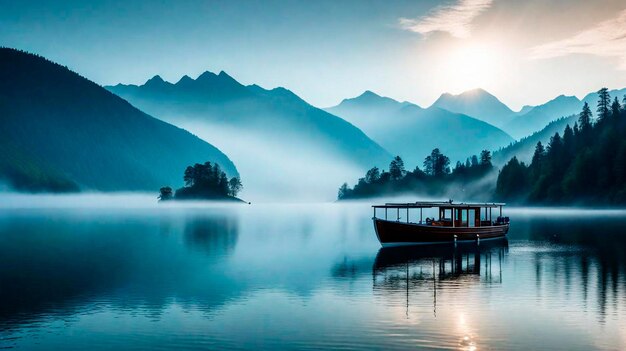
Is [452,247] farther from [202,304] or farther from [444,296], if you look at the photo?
[202,304]

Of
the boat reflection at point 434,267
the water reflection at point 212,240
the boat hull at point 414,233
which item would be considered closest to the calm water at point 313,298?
the boat reflection at point 434,267

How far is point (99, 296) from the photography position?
4538cm

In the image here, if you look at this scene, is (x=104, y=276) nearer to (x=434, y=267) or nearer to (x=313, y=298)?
(x=313, y=298)

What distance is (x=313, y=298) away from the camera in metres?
45.7

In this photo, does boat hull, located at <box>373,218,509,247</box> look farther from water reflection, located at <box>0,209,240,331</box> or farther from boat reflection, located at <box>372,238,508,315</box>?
water reflection, located at <box>0,209,240,331</box>

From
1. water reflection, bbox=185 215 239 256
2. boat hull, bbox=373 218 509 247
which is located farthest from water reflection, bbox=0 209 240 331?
boat hull, bbox=373 218 509 247

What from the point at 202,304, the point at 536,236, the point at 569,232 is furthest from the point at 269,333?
A: the point at 569,232

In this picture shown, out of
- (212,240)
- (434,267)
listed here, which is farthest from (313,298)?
(212,240)

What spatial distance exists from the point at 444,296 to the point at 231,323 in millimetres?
17855

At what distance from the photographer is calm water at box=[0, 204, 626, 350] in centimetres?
3328

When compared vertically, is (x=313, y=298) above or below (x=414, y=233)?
below

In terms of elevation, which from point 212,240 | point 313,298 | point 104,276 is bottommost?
point 313,298

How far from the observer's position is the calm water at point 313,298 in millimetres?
33281

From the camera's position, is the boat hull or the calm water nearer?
the calm water
